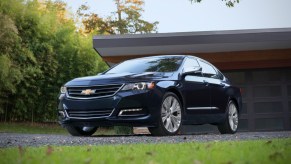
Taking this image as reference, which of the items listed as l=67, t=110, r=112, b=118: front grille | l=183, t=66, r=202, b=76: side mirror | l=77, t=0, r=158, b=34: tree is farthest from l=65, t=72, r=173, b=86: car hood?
l=77, t=0, r=158, b=34: tree

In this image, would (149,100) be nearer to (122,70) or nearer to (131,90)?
(131,90)

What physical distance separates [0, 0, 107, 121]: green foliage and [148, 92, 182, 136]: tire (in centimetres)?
1164

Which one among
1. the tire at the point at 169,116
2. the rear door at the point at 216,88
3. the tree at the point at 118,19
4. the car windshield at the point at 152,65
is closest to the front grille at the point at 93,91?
the tire at the point at 169,116

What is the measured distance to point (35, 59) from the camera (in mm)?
20797

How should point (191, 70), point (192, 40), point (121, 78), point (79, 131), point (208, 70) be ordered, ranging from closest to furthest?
point (121, 78), point (191, 70), point (79, 131), point (208, 70), point (192, 40)

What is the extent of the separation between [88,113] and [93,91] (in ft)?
1.27

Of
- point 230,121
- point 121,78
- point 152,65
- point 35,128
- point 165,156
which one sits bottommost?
point 35,128

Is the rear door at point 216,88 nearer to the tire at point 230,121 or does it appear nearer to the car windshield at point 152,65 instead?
the tire at point 230,121

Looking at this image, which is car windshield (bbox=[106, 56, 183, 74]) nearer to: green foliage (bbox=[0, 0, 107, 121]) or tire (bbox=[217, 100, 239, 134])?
tire (bbox=[217, 100, 239, 134])

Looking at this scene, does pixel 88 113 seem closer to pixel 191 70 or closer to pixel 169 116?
pixel 169 116

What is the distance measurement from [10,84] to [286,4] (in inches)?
833

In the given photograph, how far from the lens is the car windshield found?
8.98 m

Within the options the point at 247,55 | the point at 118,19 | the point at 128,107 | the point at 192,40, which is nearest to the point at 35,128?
the point at 192,40

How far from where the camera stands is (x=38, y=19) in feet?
69.9
